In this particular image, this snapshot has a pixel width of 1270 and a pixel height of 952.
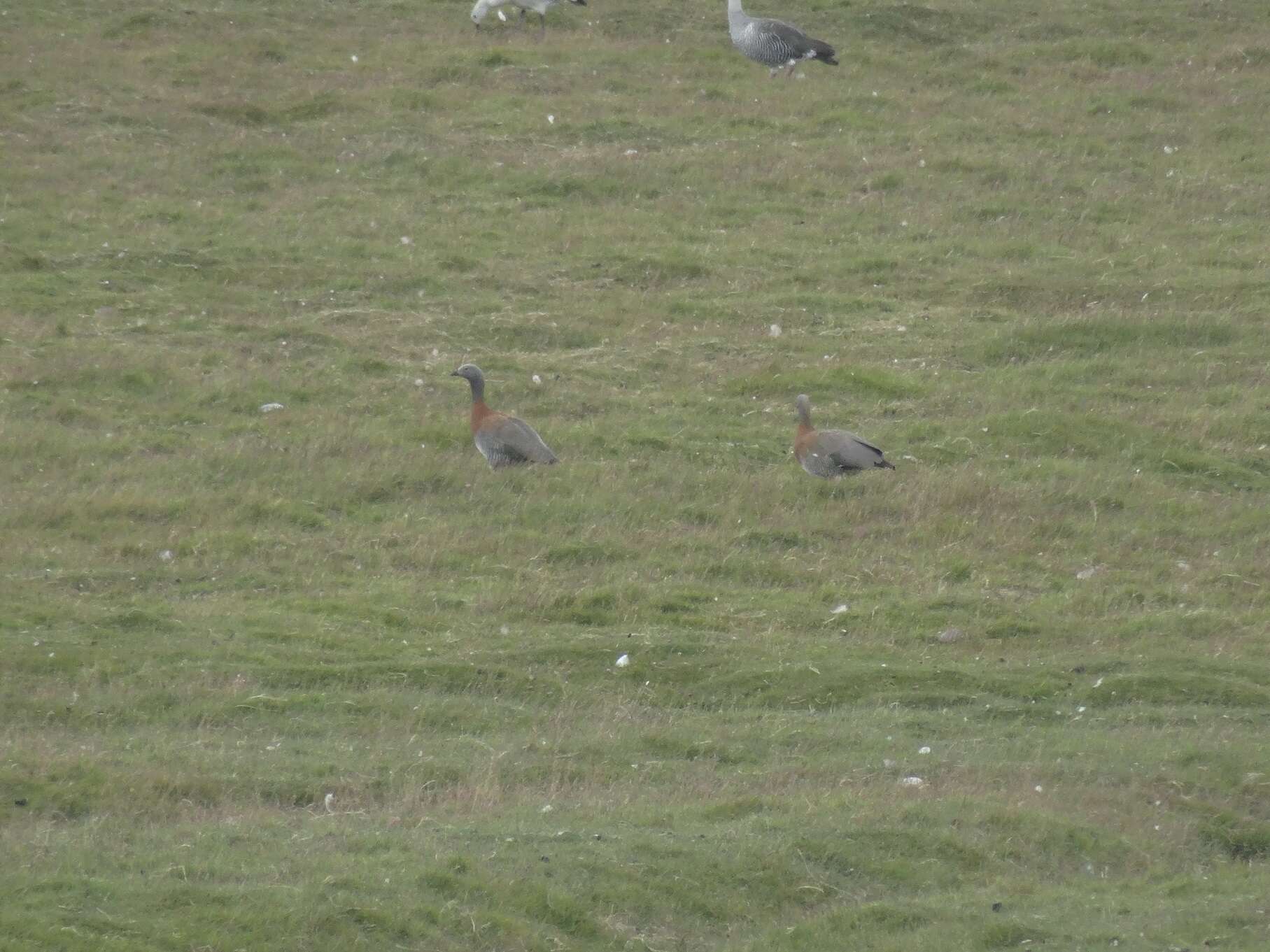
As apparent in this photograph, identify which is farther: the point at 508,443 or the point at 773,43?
the point at 773,43

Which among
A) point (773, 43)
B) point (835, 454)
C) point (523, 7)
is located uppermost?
point (523, 7)

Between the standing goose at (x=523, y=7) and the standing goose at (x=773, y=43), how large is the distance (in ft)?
14.7

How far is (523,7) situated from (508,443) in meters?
21.2

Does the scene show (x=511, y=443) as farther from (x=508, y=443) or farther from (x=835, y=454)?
(x=835, y=454)

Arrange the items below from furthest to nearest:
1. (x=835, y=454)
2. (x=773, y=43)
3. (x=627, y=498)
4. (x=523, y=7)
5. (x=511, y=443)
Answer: (x=523, y=7), (x=773, y=43), (x=511, y=443), (x=835, y=454), (x=627, y=498)

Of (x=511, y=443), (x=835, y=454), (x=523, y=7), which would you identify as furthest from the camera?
(x=523, y=7)

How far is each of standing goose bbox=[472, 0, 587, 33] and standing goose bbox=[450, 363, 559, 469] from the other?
20.2 m

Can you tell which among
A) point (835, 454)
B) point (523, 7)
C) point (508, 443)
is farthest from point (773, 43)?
point (508, 443)

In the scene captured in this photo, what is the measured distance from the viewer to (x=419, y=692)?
13.0 metres

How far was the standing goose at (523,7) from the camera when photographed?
36812 mm

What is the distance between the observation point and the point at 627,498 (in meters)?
17.6

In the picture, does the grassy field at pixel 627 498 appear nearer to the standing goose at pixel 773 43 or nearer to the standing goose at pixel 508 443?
the standing goose at pixel 508 443

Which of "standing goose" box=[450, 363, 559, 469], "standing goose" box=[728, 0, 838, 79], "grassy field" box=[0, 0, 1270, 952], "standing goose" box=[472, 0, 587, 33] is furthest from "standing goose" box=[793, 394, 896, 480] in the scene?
"standing goose" box=[472, 0, 587, 33]

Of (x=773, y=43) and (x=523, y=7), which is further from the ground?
(x=523, y=7)
